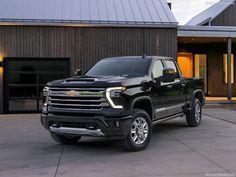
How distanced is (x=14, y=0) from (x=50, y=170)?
13433 millimetres

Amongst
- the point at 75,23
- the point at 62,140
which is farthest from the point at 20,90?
the point at 62,140

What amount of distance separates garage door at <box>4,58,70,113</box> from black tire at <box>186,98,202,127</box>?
7152mm

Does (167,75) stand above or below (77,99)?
above

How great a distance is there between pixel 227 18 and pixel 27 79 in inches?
516

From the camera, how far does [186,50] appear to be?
24.0 m

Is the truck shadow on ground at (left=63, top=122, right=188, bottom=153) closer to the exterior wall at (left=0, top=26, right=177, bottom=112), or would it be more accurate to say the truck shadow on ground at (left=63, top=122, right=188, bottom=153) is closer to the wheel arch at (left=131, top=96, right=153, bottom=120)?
the wheel arch at (left=131, top=96, right=153, bottom=120)

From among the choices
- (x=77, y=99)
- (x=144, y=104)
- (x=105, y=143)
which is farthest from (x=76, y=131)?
(x=144, y=104)

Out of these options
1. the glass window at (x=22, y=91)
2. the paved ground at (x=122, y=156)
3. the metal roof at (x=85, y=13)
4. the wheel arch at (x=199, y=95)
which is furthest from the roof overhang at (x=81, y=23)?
the paved ground at (x=122, y=156)

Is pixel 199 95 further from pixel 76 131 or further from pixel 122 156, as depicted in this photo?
pixel 76 131

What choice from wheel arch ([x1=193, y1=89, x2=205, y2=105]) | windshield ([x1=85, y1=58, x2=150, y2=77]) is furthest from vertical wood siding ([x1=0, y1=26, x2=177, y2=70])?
windshield ([x1=85, y1=58, x2=150, y2=77])

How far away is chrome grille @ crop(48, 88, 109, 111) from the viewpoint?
803cm

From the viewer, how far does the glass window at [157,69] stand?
9.58 m

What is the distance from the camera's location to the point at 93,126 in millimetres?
7996

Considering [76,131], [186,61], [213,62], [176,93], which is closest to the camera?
[76,131]
